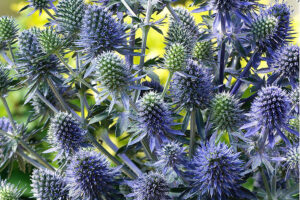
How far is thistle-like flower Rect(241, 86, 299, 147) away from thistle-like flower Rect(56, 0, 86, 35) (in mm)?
694

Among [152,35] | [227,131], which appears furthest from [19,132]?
[152,35]

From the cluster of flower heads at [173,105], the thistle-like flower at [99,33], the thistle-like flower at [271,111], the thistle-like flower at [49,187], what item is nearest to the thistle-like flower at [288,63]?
the cluster of flower heads at [173,105]

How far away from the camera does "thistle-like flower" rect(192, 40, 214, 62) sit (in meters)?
1.34

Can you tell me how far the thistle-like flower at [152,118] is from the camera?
1.08 metres

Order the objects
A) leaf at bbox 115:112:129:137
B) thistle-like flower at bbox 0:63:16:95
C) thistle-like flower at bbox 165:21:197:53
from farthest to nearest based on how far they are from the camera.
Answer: thistle-like flower at bbox 0:63:16:95 < thistle-like flower at bbox 165:21:197:53 < leaf at bbox 115:112:129:137

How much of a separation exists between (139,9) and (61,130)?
0.66m

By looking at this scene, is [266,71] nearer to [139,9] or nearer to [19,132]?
[139,9]

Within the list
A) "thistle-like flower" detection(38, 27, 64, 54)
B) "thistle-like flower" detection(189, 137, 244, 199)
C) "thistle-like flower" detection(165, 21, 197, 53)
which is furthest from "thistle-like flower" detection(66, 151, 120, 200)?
"thistle-like flower" detection(165, 21, 197, 53)

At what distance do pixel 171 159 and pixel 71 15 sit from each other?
0.65m

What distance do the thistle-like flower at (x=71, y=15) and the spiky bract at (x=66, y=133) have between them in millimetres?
341

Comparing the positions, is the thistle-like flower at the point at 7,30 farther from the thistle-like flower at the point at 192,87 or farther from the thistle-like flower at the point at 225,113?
the thistle-like flower at the point at 225,113

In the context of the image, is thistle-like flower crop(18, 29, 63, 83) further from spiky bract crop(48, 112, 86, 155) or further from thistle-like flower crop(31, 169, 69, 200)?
thistle-like flower crop(31, 169, 69, 200)

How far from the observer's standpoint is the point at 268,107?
1031 mm

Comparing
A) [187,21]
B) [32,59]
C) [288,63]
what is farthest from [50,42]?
[288,63]
